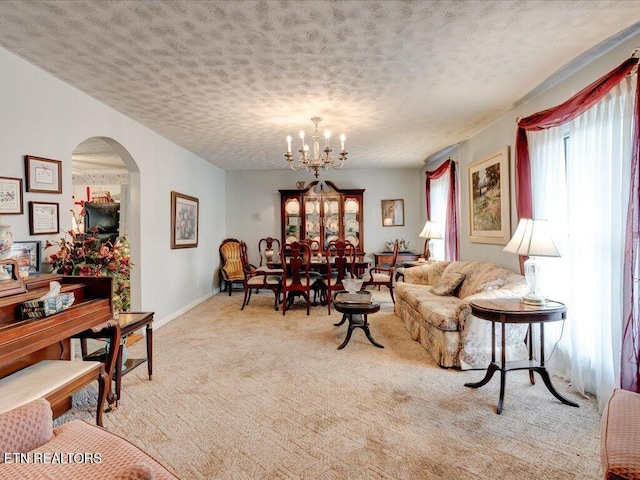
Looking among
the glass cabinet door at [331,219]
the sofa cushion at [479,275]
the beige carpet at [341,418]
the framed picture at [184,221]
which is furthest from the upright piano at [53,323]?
the glass cabinet door at [331,219]

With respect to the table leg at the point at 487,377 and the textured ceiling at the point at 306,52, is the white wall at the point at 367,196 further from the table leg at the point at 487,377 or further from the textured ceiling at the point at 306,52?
the table leg at the point at 487,377

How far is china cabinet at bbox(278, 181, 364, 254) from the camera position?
687cm

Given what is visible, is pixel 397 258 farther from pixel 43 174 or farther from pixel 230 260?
pixel 43 174

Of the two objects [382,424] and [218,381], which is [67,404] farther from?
[382,424]

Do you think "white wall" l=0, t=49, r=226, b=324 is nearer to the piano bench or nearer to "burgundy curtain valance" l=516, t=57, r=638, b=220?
the piano bench

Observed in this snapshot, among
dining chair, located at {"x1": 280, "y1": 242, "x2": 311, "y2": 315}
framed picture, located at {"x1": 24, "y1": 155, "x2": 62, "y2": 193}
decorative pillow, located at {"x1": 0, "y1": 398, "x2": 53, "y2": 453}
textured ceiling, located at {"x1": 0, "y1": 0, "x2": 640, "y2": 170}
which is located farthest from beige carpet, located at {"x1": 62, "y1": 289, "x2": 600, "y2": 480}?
textured ceiling, located at {"x1": 0, "y1": 0, "x2": 640, "y2": 170}

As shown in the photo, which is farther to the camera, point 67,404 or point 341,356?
point 341,356

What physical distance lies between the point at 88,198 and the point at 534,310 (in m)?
7.43

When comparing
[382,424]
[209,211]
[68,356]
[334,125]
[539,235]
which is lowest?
[382,424]

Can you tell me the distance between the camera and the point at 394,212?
709 cm

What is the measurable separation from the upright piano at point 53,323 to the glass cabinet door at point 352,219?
16.8 feet

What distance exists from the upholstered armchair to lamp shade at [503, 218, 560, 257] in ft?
8.48

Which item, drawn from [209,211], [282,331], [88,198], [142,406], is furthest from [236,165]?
→ [142,406]

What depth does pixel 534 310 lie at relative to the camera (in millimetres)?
2316
